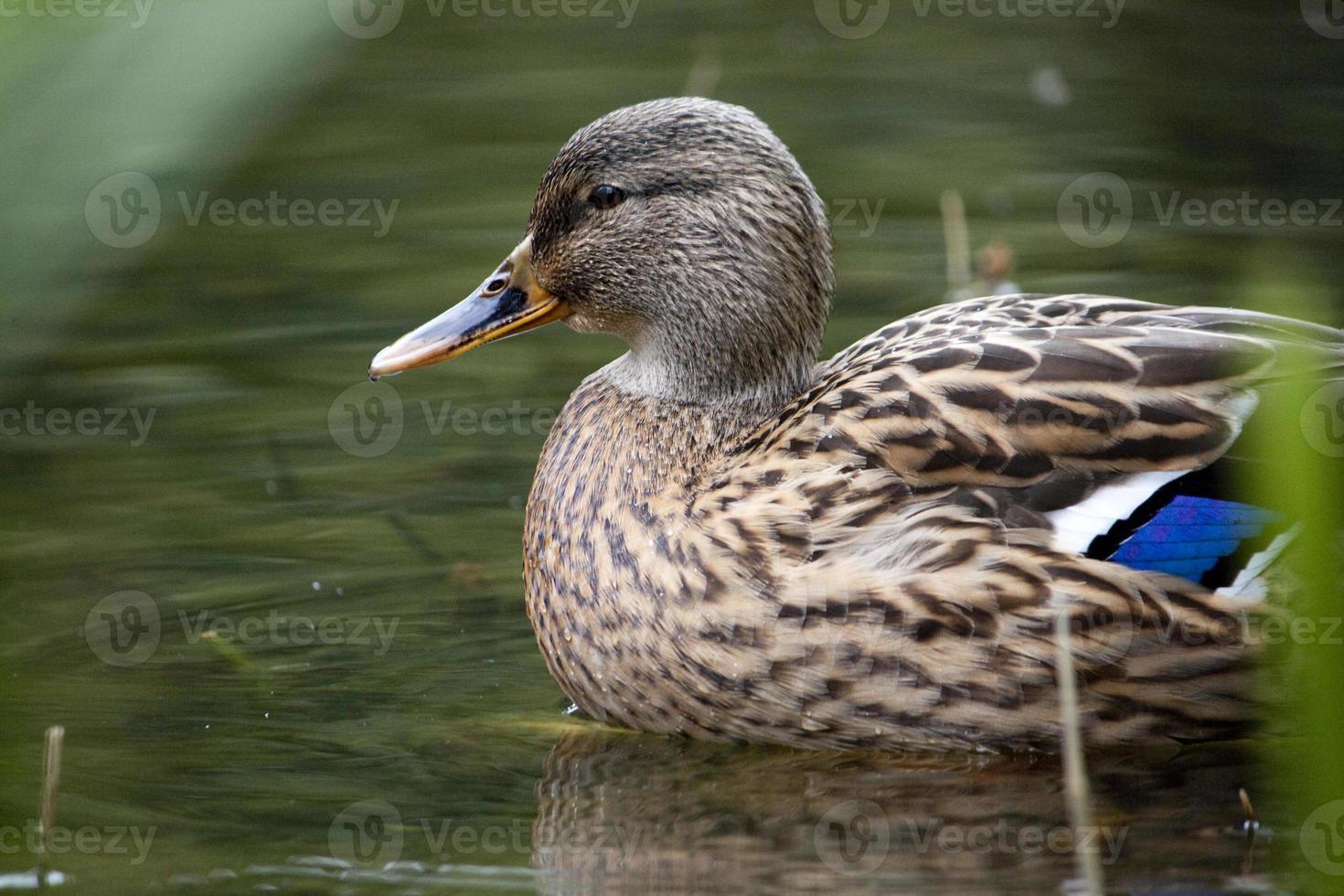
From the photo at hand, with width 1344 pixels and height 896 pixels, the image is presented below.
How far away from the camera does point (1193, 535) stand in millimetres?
4527

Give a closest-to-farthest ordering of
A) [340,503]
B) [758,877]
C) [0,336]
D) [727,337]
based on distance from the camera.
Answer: [0,336] → [758,877] → [727,337] → [340,503]

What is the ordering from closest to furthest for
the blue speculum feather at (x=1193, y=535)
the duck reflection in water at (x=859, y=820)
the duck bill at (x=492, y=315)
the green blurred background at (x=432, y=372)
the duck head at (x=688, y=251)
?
the green blurred background at (x=432, y=372), the duck reflection in water at (x=859, y=820), the blue speculum feather at (x=1193, y=535), the duck head at (x=688, y=251), the duck bill at (x=492, y=315)

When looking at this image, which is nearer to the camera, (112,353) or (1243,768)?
(1243,768)

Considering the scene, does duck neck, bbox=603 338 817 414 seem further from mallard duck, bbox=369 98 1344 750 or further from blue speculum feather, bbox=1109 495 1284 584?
blue speculum feather, bbox=1109 495 1284 584

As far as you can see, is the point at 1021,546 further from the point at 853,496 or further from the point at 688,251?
the point at 688,251

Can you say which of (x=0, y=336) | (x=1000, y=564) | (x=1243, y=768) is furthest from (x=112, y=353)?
(x=0, y=336)

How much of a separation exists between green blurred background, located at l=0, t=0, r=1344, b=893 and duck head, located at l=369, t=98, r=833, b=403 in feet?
3.56

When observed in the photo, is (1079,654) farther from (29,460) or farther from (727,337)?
(29,460)

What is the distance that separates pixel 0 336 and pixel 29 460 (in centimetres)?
679

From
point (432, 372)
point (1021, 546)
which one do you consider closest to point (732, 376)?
point (1021, 546)

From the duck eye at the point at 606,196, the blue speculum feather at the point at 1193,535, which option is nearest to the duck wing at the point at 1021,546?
the blue speculum feather at the point at 1193,535

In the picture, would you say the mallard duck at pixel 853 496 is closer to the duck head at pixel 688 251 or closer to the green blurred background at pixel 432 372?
the duck head at pixel 688 251

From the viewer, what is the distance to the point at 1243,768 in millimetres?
4684

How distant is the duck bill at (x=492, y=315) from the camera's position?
553 cm
